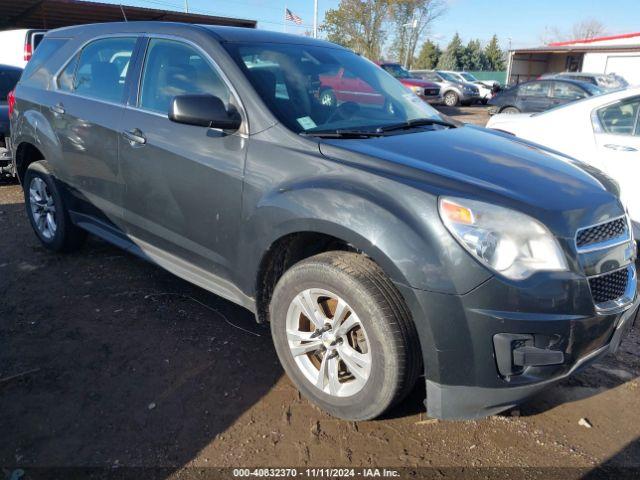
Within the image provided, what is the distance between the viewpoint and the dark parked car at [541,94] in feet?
47.4

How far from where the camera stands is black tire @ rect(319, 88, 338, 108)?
3.04 meters

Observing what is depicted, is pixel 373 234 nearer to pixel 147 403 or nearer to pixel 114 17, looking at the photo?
pixel 147 403

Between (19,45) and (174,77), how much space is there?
30.4ft

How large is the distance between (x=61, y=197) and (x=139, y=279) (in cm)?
94

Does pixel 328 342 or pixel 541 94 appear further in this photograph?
pixel 541 94

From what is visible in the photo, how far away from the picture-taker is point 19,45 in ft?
33.9

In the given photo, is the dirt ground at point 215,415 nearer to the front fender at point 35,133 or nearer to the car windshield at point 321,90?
the front fender at point 35,133

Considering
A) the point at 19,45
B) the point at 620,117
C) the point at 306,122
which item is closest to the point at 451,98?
the point at 19,45

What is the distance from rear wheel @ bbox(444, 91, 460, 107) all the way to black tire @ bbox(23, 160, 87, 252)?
20.5 metres

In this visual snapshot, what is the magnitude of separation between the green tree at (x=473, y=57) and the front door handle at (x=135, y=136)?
6386 centimetres

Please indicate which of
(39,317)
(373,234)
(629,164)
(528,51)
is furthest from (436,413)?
(528,51)

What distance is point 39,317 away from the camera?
11.5 feet

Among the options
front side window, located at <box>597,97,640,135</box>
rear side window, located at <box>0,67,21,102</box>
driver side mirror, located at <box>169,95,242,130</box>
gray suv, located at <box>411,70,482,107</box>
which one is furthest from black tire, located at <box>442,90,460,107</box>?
driver side mirror, located at <box>169,95,242,130</box>

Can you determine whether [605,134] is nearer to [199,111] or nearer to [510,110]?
[199,111]
